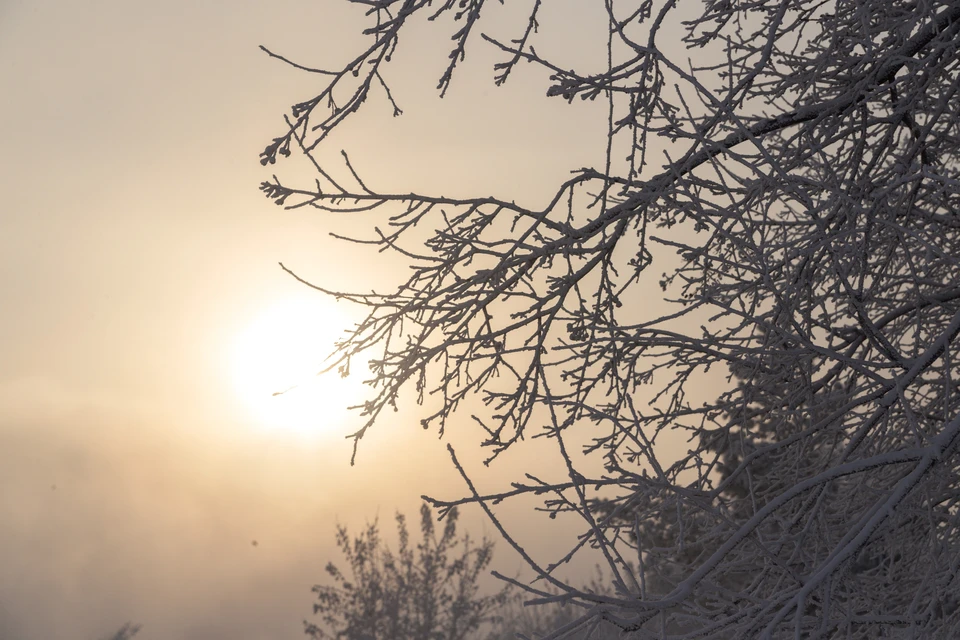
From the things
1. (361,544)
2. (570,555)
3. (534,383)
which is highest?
(361,544)

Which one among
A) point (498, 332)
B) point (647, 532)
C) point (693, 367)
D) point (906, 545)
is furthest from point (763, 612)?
point (906, 545)

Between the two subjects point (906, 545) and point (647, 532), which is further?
point (906, 545)

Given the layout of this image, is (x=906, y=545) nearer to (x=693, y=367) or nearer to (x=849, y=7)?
(x=693, y=367)

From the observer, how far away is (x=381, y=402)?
3713 millimetres

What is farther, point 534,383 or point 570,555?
point 534,383

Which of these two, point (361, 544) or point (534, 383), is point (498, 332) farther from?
point (361, 544)

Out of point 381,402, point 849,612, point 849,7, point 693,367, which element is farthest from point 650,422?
point 849,7

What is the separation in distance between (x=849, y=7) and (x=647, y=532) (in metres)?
2.87

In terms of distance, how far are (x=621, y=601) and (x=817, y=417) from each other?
2.73 meters

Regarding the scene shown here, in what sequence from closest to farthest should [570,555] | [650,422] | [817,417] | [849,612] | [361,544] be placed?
[849,612], [570,555], [650,422], [817,417], [361,544]

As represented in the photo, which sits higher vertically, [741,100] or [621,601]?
[741,100]

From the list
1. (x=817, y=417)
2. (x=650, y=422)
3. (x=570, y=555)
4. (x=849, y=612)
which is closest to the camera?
(x=849, y=612)

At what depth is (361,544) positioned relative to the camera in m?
25.3

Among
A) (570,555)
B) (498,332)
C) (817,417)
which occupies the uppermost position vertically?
(498,332)
